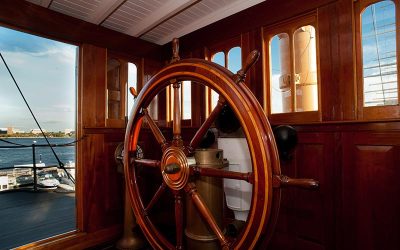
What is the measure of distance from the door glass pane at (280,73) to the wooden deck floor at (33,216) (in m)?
2.54

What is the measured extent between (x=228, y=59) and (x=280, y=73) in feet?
1.90

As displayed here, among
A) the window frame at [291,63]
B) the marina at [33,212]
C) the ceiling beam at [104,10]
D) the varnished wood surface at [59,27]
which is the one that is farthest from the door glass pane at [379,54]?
the marina at [33,212]

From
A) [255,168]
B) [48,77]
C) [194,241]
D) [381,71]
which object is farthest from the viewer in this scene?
[48,77]

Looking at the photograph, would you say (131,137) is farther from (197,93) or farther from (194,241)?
(197,93)

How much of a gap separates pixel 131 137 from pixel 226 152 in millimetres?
570

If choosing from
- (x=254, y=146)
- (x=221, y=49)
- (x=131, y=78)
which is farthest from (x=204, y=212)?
(x=131, y=78)

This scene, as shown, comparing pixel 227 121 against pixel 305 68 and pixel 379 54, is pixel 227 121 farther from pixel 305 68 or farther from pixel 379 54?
pixel 379 54

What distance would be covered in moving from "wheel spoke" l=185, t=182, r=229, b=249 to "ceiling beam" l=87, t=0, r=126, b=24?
1.69 metres

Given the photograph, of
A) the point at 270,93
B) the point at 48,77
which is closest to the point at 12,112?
the point at 48,77

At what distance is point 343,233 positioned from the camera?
5.42 ft

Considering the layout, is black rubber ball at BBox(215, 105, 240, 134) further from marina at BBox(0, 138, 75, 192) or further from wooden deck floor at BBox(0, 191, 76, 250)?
wooden deck floor at BBox(0, 191, 76, 250)

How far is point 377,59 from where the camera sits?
162cm

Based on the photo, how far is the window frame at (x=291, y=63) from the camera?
71.5 inches

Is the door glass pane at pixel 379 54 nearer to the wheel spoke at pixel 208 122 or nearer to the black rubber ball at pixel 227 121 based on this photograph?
the black rubber ball at pixel 227 121
